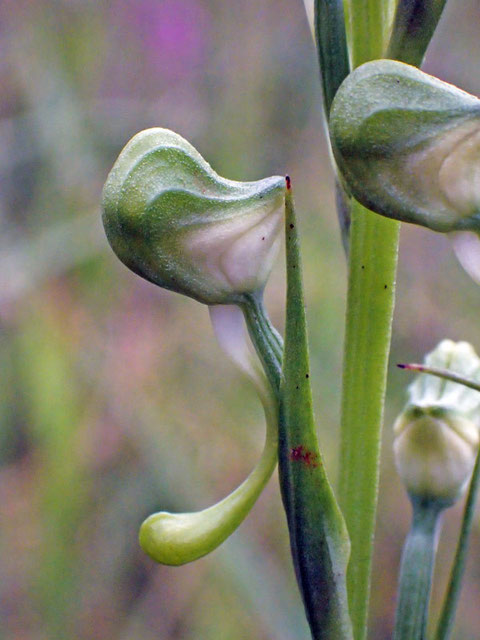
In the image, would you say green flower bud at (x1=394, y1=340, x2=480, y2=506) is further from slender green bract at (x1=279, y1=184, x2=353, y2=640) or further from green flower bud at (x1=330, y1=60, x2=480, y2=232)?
green flower bud at (x1=330, y1=60, x2=480, y2=232)

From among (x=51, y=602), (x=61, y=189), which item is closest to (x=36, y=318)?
(x=61, y=189)

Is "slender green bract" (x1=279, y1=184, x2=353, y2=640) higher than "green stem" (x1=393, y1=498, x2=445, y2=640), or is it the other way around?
"slender green bract" (x1=279, y1=184, x2=353, y2=640)

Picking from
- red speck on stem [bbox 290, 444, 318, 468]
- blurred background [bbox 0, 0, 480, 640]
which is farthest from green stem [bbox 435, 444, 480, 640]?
blurred background [bbox 0, 0, 480, 640]

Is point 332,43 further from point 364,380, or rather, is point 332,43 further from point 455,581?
point 455,581

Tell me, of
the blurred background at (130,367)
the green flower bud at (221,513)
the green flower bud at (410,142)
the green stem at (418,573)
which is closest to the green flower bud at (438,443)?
the green stem at (418,573)

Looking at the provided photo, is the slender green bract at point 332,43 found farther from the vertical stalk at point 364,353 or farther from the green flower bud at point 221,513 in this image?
the green flower bud at point 221,513
